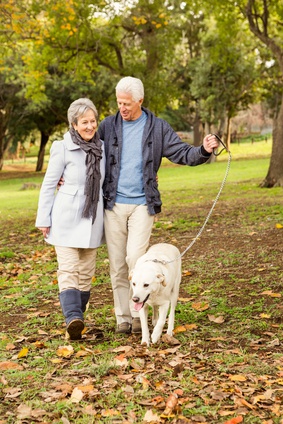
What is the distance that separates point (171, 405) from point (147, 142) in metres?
2.57

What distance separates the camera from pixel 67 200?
599 centimetres

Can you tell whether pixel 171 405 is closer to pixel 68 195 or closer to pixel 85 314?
pixel 68 195

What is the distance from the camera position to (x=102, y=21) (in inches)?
1300

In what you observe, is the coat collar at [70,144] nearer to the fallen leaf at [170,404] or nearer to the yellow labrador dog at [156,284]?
the yellow labrador dog at [156,284]

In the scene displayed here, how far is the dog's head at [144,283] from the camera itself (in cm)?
538

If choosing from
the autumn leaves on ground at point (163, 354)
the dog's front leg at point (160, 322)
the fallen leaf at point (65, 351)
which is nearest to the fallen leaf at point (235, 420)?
the autumn leaves on ground at point (163, 354)

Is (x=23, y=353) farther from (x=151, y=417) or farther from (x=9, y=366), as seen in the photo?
(x=151, y=417)

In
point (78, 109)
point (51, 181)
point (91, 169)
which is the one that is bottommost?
point (51, 181)

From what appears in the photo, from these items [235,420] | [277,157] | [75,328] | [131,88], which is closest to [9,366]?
[75,328]

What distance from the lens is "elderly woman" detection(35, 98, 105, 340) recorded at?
5.84 m

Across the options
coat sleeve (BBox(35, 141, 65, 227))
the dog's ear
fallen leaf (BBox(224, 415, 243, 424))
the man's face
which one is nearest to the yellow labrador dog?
the dog's ear

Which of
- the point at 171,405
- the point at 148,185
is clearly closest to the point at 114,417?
the point at 171,405

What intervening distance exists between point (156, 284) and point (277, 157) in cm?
1437

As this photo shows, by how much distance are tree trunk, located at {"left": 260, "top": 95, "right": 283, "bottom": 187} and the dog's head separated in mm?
14337
